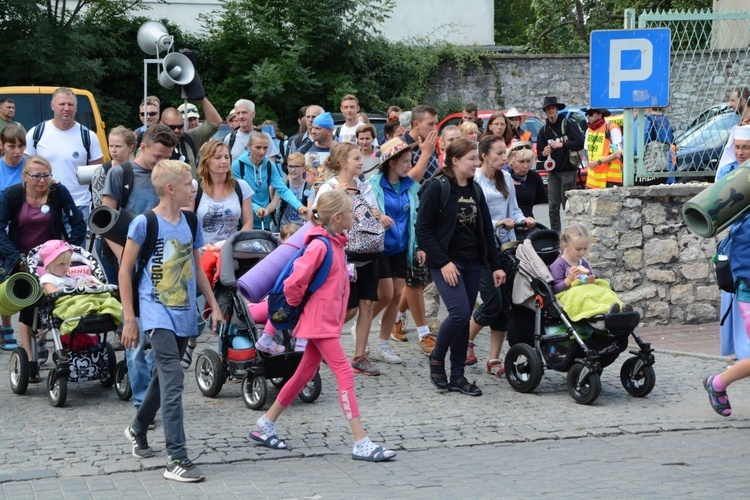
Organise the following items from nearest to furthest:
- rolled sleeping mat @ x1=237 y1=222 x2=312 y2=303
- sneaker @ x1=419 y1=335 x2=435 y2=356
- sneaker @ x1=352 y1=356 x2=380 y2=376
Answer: rolled sleeping mat @ x1=237 y1=222 x2=312 y2=303 < sneaker @ x1=352 y1=356 x2=380 y2=376 < sneaker @ x1=419 y1=335 x2=435 y2=356

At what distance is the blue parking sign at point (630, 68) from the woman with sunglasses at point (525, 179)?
3.53ft

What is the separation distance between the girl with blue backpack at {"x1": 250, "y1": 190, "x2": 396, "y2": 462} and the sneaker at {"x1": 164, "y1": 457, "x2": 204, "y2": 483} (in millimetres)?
716

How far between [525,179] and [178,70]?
441 centimetres

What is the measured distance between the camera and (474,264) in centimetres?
815

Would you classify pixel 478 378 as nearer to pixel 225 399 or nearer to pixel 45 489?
pixel 225 399

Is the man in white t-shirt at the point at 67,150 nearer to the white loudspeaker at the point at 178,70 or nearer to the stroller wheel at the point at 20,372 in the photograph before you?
the white loudspeaker at the point at 178,70

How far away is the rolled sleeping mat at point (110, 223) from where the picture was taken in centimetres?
668

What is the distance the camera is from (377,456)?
636 centimetres

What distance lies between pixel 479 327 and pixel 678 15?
3.85 meters

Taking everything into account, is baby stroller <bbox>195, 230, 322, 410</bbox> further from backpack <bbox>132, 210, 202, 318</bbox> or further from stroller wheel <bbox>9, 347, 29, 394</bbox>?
backpack <bbox>132, 210, 202, 318</bbox>

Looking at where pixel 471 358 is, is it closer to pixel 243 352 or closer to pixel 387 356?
pixel 387 356

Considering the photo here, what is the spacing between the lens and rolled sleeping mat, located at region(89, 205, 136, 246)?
21.9ft

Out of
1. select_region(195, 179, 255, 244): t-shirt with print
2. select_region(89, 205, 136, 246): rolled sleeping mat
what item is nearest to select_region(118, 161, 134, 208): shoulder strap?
select_region(195, 179, 255, 244): t-shirt with print

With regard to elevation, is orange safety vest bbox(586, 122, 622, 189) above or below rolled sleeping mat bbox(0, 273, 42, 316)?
above
